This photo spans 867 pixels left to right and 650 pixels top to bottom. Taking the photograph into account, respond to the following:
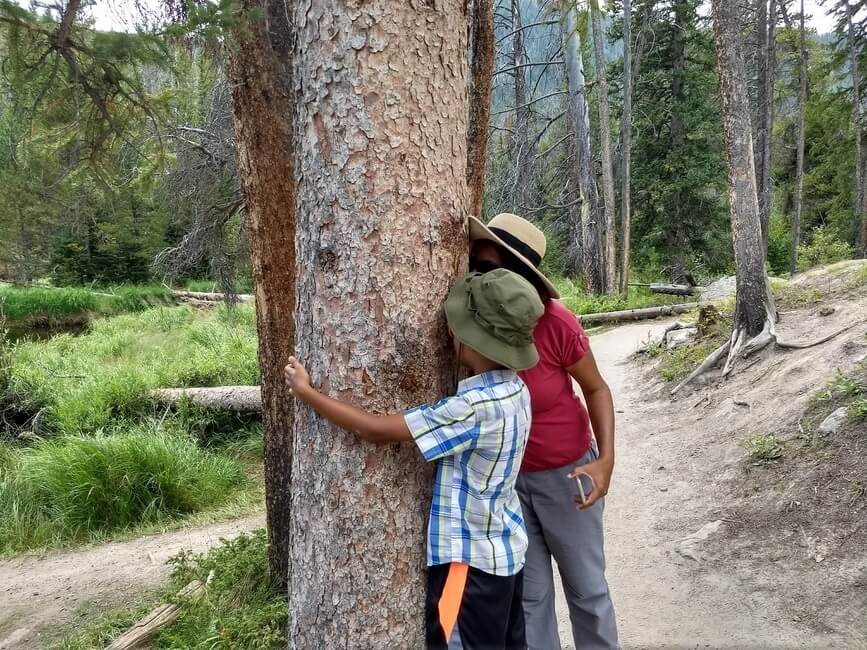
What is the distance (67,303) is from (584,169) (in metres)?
18.3

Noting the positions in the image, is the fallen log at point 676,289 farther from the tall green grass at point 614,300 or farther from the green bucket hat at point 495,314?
the green bucket hat at point 495,314

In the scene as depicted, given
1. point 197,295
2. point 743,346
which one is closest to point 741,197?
point 743,346

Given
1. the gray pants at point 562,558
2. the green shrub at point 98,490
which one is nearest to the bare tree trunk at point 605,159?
the green shrub at point 98,490

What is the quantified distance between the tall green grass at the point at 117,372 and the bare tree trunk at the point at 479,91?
598 centimetres

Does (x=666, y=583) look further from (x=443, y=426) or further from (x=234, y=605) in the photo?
(x=443, y=426)

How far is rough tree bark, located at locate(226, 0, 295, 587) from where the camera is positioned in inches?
116

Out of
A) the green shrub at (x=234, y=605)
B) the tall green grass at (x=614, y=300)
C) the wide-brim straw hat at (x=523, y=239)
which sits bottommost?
the green shrub at (x=234, y=605)

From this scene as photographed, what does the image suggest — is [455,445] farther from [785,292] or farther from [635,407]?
[785,292]

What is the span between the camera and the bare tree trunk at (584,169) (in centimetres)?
1498

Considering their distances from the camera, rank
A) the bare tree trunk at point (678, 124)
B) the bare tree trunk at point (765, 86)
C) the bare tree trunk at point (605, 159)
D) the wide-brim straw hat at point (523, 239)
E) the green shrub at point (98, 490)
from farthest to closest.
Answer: the bare tree trunk at point (678, 124) < the bare tree trunk at point (765, 86) < the bare tree trunk at point (605, 159) < the green shrub at point (98, 490) < the wide-brim straw hat at point (523, 239)

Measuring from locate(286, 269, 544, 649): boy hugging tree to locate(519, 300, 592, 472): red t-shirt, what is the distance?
344 millimetres

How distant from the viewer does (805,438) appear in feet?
14.9

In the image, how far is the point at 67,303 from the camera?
21000mm

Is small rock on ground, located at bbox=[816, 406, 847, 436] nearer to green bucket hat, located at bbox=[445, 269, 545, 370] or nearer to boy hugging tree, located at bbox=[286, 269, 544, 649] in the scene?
boy hugging tree, located at bbox=[286, 269, 544, 649]
